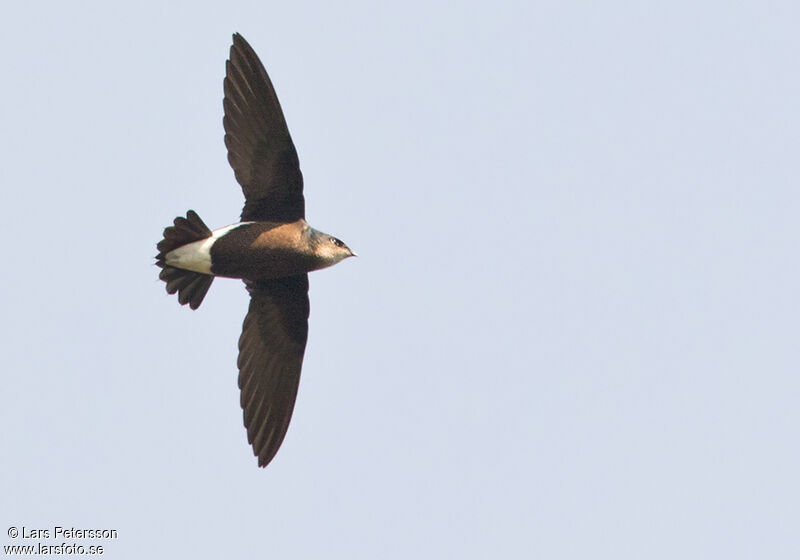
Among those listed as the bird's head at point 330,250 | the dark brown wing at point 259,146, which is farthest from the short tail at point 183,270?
the bird's head at point 330,250

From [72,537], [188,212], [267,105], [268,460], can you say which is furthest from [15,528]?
[267,105]

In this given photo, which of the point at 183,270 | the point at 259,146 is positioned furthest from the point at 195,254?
the point at 259,146

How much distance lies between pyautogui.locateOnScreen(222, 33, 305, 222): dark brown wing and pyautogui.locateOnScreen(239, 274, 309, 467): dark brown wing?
771 millimetres

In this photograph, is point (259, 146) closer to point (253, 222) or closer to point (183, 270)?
point (253, 222)

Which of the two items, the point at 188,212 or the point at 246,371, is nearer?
the point at 188,212

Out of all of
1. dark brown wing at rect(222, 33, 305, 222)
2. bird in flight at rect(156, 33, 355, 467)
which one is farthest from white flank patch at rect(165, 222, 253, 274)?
dark brown wing at rect(222, 33, 305, 222)

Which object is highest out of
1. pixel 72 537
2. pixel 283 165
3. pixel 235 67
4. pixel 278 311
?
pixel 235 67

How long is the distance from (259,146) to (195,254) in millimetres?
975

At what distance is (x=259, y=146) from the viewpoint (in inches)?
449

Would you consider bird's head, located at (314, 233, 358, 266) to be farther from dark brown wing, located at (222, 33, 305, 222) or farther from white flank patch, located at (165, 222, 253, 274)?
white flank patch, located at (165, 222, 253, 274)

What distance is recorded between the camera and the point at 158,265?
37.1 ft

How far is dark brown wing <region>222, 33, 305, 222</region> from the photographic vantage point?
11.4 meters

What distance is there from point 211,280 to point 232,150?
1021 millimetres

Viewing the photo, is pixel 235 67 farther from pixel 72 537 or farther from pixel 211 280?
pixel 72 537
